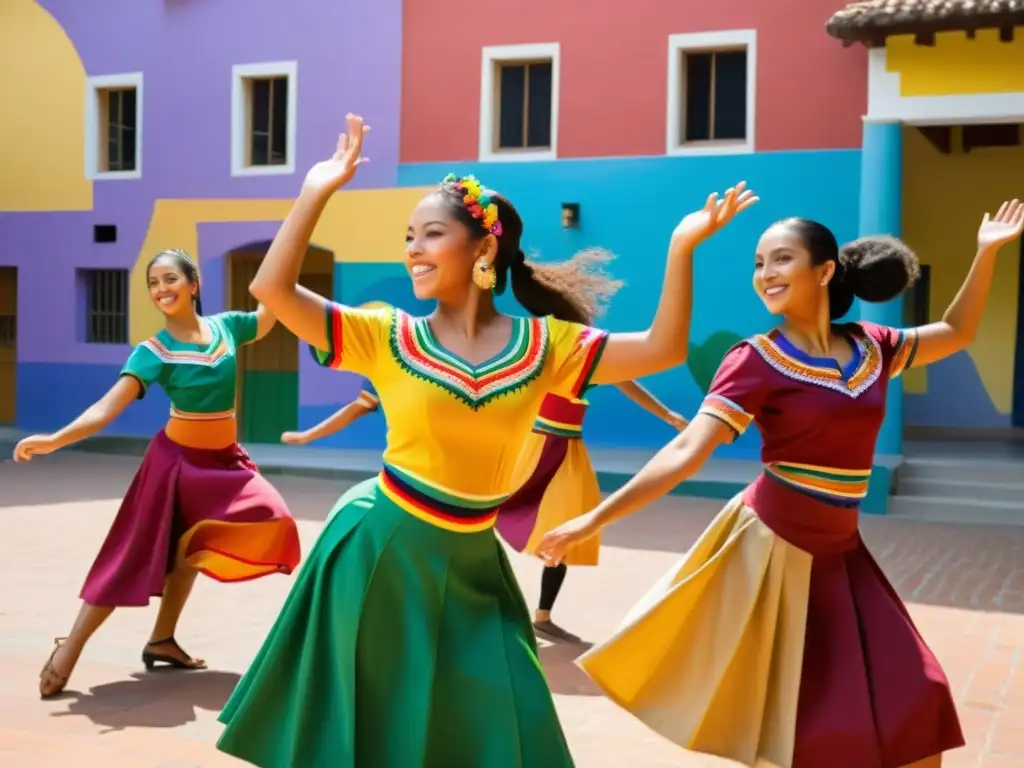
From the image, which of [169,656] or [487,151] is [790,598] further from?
[487,151]

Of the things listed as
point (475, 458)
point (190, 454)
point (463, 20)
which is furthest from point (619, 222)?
point (475, 458)

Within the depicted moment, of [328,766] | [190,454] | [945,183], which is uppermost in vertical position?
[945,183]

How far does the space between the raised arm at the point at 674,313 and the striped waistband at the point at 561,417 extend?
3.23 m

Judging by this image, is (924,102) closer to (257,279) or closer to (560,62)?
(560,62)

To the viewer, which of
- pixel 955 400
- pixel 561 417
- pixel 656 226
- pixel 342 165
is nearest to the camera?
pixel 342 165

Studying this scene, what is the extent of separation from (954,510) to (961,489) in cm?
47

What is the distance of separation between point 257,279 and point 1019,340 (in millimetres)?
15735

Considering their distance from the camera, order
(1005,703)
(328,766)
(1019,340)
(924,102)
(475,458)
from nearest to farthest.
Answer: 1. (328,766)
2. (475,458)
3. (1005,703)
4. (924,102)
5. (1019,340)

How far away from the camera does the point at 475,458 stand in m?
3.19

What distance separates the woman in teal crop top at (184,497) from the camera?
536 cm

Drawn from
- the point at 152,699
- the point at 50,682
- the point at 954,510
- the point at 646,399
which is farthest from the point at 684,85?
the point at 50,682

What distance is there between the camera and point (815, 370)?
11.5 ft

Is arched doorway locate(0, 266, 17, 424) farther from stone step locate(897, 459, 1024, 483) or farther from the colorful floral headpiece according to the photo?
the colorful floral headpiece

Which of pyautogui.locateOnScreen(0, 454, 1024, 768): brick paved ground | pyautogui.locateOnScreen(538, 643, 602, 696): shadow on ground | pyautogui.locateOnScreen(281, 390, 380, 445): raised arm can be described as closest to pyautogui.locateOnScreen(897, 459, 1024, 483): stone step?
pyautogui.locateOnScreen(0, 454, 1024, 768): brick paved ground
